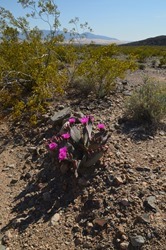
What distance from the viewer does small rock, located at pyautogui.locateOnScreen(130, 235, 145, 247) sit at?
11.3ft

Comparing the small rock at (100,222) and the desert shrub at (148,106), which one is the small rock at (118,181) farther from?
the desert shrub at (148,106)

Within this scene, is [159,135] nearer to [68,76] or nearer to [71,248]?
[71,248]

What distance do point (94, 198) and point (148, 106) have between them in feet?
6.96

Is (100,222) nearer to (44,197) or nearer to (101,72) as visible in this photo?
(44,197)

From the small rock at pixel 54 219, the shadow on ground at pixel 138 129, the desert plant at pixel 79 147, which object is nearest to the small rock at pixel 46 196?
the small rock at pixel 54 219

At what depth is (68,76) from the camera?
28.0ft

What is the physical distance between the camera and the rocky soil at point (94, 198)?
12.1 feet

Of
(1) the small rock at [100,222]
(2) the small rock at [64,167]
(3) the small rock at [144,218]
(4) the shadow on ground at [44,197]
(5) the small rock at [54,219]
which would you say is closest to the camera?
(3) the small rock at [144,218]

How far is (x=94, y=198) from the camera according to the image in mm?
4152

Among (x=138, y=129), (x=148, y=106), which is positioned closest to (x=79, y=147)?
(x=138, y=129)

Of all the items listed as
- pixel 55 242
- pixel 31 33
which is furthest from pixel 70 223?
pixel 31 33

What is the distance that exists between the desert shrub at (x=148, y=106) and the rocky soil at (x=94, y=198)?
0.19m

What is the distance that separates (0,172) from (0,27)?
4515 mm

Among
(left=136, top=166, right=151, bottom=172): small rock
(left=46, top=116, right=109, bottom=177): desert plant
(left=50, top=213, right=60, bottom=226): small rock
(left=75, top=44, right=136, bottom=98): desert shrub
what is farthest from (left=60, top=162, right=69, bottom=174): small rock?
(left=75, top=44, right=136, bottom=98): desert shrub
